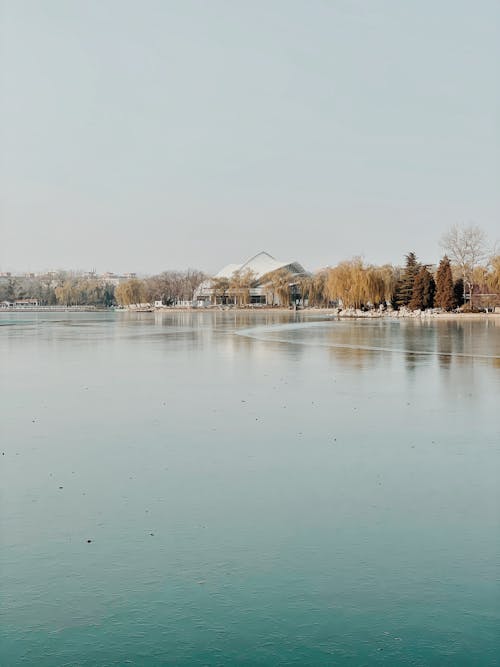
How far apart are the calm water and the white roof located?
116190mm

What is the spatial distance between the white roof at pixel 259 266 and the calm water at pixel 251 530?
116 metres

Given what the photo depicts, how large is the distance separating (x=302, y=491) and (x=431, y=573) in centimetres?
203

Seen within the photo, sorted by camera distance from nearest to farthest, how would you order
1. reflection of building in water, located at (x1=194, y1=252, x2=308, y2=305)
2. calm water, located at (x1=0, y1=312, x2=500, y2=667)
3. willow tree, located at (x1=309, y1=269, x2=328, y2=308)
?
calm water, located at (x1=0, y1=312, x2=500, y2=667)
willow tree, located at (x1=309, y1=269, x2=328, y2=308)
reflection of building in water, located at (x1=194, y1=252, x2=308, y2=305)

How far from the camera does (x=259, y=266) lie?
13075 centimetres

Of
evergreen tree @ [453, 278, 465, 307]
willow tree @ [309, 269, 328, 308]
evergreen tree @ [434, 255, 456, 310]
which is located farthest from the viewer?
willow tree @ [309, 269, 328, 308]

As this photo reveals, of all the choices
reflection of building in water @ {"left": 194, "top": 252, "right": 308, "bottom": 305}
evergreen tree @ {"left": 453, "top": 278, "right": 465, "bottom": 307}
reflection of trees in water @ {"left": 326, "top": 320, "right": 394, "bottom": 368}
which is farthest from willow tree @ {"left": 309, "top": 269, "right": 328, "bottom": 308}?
reflection of trees in water @ {"left": 326, "top": 320, "right": 394, "bottom": 368}

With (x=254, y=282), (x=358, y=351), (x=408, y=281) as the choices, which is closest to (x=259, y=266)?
(x=254, y=282)

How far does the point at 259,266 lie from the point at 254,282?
298 inches

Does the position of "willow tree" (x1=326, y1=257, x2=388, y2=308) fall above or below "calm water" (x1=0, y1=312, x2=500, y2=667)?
above

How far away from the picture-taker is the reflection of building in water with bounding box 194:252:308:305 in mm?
112312

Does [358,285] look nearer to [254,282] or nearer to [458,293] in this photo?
[458,293]

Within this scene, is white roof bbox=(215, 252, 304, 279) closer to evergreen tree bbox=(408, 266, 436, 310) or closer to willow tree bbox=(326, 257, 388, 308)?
willow tree bbox=(326, 257, 388, 308)

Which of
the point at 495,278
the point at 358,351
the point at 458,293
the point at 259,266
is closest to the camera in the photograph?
the point at 358,351

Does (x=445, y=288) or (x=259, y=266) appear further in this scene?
(x=259, y=266)
